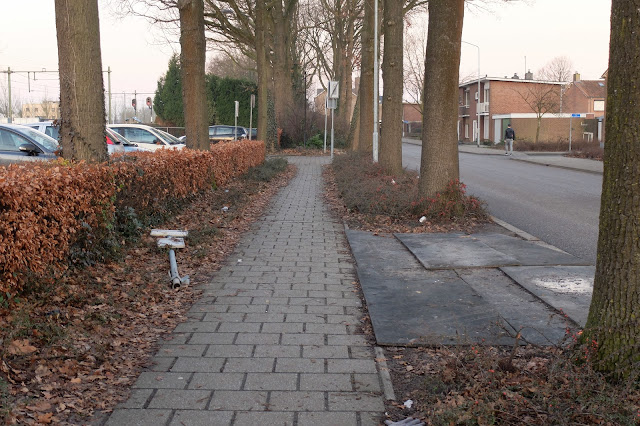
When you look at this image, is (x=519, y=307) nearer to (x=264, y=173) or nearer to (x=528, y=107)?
(x=264, y=173)

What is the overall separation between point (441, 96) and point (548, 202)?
18.7 ft

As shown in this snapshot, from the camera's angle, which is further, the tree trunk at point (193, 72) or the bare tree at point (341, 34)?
the bare tree at point (341, 34)

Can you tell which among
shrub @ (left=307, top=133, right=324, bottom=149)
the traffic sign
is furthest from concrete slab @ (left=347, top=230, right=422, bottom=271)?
shrub @ (left=307, top=133, right=324, bottom=149)

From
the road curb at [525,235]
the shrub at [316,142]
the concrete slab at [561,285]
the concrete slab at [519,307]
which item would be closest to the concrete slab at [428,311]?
the concrete slab at [519,307]

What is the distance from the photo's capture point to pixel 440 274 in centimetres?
765

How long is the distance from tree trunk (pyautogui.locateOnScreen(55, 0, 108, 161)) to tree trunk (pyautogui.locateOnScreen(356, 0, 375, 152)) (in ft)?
52.2

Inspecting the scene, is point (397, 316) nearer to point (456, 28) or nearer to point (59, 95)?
point (59, 95)

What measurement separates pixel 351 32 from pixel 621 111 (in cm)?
3638

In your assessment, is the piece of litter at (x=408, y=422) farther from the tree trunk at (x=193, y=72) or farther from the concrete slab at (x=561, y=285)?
the tree trunk at (x=193, y=72)

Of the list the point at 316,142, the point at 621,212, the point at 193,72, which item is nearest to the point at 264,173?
the point at 193,72

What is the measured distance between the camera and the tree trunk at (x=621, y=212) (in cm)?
384

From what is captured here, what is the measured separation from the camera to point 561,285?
22.6 feet

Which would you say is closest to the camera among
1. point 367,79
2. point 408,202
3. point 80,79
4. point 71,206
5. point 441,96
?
point 71,206

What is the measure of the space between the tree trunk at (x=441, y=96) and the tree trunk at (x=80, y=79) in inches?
223
